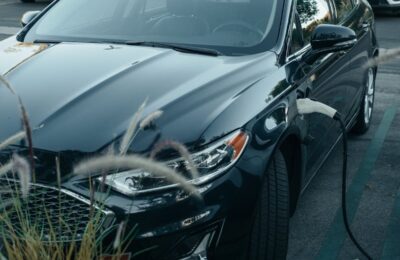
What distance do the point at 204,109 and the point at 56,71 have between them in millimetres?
903

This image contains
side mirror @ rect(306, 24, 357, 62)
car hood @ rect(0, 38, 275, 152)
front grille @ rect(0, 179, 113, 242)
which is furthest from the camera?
side mirror @ rect(306, 24, 357, 62)

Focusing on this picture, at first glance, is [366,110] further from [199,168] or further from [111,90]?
[199,168]

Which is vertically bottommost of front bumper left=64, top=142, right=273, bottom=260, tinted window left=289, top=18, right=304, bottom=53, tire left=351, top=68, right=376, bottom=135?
tire left=351, top=68, right=376, bottom=135

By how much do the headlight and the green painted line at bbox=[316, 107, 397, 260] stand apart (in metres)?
1.29

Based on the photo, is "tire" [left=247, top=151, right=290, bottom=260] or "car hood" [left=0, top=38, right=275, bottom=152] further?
"tire" [left=247, top=151, right=290, bottom=260]

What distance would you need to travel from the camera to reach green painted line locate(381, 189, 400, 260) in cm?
399

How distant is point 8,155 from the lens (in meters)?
2.77

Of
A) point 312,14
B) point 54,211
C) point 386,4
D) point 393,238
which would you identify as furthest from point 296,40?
point 386,4

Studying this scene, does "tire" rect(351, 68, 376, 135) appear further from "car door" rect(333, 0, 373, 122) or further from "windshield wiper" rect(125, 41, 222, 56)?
"windshield wiper" rect(125, 41, 222, 56)

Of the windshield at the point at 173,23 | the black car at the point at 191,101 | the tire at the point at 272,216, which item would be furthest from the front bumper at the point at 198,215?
the windshield at the point at 173,23

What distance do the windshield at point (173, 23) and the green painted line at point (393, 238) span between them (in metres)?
1.39

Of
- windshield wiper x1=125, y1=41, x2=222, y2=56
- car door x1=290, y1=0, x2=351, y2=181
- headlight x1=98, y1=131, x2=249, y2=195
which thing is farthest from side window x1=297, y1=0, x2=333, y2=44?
headlight x1=98, y1=131, x2=249, y2=195

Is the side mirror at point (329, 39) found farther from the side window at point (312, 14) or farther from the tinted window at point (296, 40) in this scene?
the side window at point (312, 14)

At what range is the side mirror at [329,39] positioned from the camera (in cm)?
407
